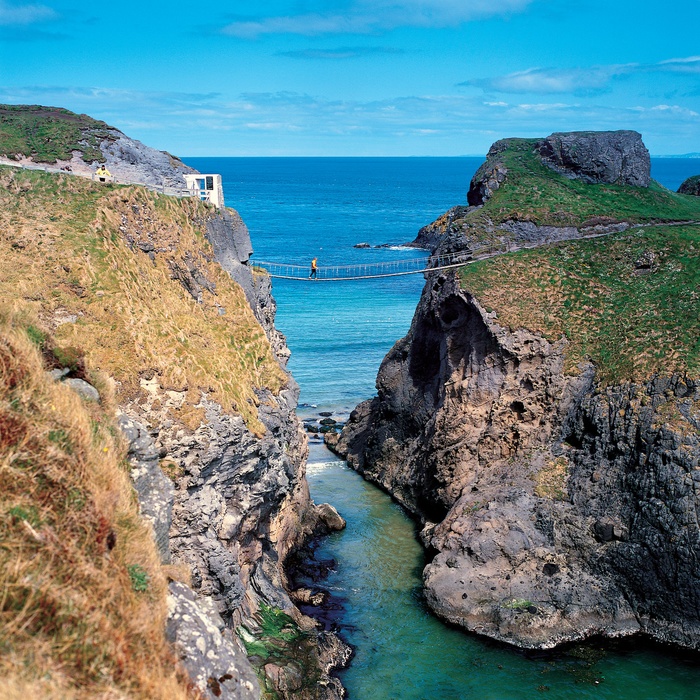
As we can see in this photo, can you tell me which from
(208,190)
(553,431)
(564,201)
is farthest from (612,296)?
(208,190)

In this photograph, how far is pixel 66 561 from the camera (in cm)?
1616

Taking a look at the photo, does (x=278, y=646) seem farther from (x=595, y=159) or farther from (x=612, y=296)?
(x=595, y=159)

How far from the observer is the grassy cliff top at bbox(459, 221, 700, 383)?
43.0 meters

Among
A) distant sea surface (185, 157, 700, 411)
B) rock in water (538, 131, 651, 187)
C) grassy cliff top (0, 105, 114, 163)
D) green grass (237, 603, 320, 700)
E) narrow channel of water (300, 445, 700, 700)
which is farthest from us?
distant sea surface (185, 157, 700, 411)

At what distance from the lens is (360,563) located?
142 feet

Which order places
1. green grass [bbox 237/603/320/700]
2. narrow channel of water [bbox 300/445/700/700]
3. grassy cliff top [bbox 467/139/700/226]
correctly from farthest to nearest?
grassy cliff top [bbox 467/139/700/226] → narrow channel of water [bbox 300/445/700/700] → green grass [bbox 237/603/320/700]

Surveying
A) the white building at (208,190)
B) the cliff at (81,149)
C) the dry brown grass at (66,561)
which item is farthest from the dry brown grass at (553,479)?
the dry brown grass at (66,561)

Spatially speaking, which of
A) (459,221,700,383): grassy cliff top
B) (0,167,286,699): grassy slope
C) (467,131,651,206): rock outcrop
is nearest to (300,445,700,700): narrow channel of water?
(0,167,286,699): grassy slope

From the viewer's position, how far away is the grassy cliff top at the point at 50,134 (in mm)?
46312

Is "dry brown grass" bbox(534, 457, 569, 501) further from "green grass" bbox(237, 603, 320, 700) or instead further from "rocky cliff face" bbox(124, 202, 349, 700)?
"green grass" bbox(237, 603, 320, 700)

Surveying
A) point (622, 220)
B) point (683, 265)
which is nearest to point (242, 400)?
point (683, 265)

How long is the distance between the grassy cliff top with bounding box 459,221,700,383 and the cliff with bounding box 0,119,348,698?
1566 cm

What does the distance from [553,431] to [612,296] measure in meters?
9.79

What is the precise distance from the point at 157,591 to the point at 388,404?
3919cm
